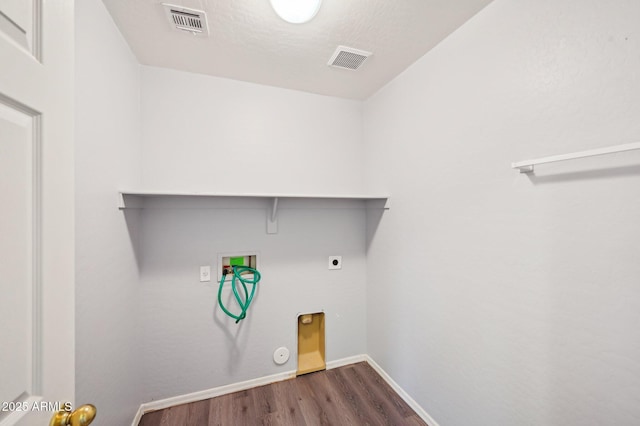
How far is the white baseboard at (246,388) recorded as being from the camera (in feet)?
5.47

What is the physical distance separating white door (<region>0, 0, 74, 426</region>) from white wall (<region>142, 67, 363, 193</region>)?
1.21 metres

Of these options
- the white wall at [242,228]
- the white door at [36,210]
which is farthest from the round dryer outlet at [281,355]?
the white door at [36,210]

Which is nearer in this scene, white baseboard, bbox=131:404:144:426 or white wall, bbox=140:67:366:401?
white baseboard, bbox=131:404:144:426

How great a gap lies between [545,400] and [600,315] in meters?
0.45

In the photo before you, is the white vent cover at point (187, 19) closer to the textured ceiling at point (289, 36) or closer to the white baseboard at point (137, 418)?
the textured ceiling at point (289, 36)

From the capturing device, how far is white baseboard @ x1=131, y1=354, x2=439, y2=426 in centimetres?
167

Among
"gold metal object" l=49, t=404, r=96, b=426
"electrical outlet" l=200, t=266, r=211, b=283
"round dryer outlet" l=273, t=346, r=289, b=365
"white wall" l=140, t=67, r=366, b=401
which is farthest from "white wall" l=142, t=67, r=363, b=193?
"gold metal object" l=49, t=404, r=96, b=426

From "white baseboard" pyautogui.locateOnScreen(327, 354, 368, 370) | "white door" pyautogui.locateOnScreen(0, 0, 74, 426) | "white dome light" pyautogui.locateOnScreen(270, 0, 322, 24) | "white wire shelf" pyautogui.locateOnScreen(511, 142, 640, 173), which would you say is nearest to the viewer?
"white door" pyautogui.locateOnScreen(0, 0, 74, 426)

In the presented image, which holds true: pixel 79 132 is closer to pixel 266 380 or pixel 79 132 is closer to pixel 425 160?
pixel 425 160

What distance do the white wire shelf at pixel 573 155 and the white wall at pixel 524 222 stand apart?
0.06m

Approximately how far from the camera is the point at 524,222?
1098 millimetres

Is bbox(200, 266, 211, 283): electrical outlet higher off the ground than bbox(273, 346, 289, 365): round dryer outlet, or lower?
higher

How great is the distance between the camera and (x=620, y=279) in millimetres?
838

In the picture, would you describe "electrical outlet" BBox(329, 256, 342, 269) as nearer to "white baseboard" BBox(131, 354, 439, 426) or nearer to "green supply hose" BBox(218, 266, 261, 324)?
"green supply hose" BBox(218, 266, 261, 324)
